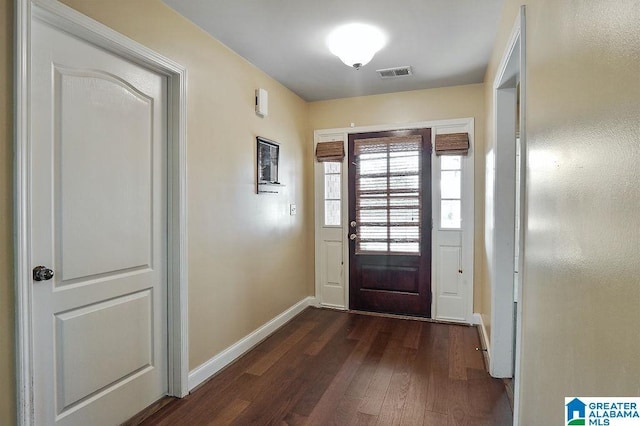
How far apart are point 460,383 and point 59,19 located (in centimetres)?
315

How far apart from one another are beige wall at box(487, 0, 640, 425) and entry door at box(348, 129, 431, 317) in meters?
2.27

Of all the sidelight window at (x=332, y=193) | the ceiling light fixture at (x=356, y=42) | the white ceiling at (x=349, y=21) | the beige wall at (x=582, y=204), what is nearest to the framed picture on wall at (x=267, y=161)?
the white ceiling at (x=349, y=21)

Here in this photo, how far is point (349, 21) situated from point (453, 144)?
1.80 metres

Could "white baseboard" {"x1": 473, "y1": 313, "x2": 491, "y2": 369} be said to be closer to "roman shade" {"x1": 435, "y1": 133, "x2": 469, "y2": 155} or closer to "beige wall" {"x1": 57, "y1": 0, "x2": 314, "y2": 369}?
"roman shade" {"x1": 435, "y1": 133, "x2": 469, "y2": 155}

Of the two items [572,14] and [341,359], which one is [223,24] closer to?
[572,14]

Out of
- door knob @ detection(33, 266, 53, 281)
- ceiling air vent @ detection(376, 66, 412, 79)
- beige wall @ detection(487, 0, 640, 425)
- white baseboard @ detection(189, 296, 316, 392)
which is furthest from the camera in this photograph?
ceiling air vent @ detection(376, 66, 412, 79)

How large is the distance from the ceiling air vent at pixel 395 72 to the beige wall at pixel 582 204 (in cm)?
178

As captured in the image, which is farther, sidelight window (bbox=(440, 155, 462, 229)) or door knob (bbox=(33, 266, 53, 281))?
→ sidelight window (bbox=(440, 155, 462, 229))

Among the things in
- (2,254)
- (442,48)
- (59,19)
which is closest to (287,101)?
(442,48)

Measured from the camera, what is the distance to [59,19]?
153 centimetres

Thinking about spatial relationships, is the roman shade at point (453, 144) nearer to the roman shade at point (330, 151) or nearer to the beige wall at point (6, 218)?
the roman shade at point (330, 151)

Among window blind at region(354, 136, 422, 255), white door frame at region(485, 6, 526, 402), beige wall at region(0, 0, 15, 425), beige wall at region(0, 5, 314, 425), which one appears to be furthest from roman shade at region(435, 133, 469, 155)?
beige wall at region(0, 0, 15, 425)

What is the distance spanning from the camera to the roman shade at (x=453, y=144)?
3.47 meters

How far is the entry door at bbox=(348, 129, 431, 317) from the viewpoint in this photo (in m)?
3.69
